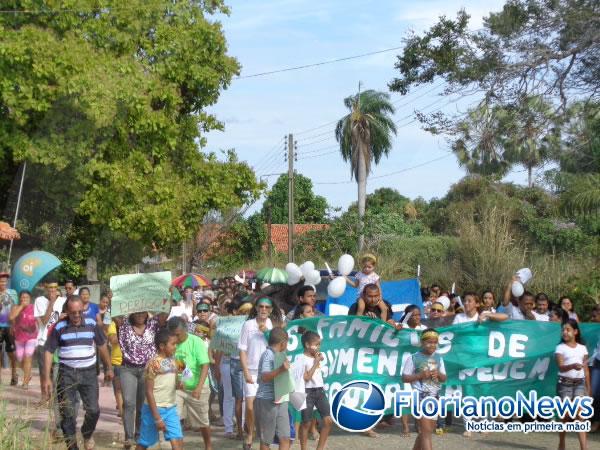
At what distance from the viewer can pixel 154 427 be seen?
29.8ft

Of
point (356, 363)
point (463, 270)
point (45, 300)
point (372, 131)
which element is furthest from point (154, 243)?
point (372, 131)

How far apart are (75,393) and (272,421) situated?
8.93 ft

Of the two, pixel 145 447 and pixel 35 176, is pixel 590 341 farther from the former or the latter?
pixel 35 176

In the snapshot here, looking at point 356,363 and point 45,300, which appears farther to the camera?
point 45,300

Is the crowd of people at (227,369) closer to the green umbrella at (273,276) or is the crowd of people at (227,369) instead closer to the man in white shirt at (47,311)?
the man in white shirt at (47,311)

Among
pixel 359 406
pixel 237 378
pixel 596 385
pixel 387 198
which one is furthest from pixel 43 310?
pixel 387 198

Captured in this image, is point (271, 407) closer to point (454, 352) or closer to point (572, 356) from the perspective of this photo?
point (454, 352)

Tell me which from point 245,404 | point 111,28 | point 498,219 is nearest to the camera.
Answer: point 245,404

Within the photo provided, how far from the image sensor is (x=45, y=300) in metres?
16.0

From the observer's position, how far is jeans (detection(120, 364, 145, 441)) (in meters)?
10.6

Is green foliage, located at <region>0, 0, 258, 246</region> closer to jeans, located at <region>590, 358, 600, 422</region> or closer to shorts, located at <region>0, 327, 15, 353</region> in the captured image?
shorts, located at <region>0, 327, 15, 353</region>

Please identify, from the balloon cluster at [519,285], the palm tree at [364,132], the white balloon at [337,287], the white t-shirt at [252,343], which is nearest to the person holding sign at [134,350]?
the white t-shirt at [252,343]

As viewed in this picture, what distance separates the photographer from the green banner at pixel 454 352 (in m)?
11.5

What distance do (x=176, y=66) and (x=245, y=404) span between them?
14.5 metres
